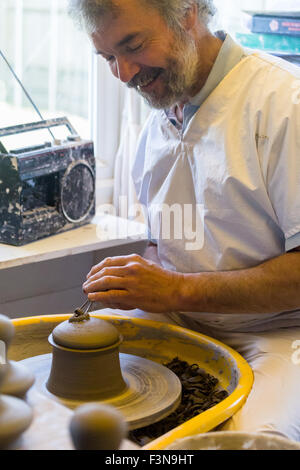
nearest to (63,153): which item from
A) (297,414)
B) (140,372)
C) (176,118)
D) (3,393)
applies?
(176,118)

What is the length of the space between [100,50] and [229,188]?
1.42 ft

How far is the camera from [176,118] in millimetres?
1648

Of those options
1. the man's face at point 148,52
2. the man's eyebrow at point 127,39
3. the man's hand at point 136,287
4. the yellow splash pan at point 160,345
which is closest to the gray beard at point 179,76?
the man's face at point 148,52

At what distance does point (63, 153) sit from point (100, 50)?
518 millimetres

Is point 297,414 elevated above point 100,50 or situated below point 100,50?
below

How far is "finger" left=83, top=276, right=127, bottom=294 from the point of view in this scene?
138cm

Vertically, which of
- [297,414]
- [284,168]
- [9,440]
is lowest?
[297,414]

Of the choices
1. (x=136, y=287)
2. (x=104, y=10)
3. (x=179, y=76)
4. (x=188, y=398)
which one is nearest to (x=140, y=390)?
(x=188, y=398)

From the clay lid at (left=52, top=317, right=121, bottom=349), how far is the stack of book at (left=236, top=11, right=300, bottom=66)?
1209mm

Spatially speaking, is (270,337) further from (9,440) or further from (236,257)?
(9,440)

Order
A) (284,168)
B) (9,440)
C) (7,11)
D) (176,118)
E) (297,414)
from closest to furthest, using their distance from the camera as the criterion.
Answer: (9,440) → (297,414) → (284,168) → (176,118) → (7,11)

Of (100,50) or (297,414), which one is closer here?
(297,414)

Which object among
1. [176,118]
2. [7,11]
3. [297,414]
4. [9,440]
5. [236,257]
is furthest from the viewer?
[7,11]

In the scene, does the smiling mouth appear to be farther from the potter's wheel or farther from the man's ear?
the potter's wheel
